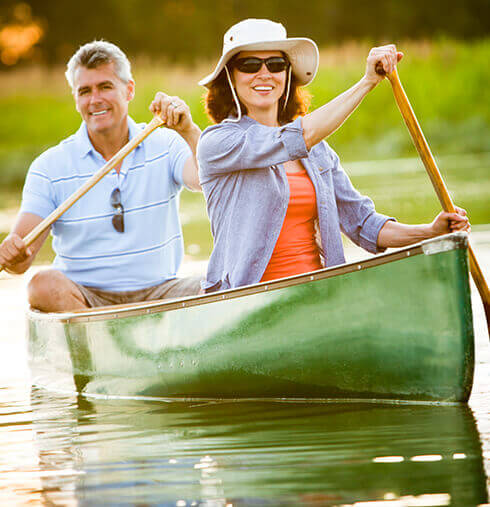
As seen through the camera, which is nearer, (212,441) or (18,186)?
(212,441)

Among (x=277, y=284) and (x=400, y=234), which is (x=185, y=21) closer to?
(x=400, y=234)

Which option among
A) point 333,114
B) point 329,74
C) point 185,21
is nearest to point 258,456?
point 333,114

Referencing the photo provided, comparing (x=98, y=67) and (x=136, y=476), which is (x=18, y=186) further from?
(x=136, y=476)

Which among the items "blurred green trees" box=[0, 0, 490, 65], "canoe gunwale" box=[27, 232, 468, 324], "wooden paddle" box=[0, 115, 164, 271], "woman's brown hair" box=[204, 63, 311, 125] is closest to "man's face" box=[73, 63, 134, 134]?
"wooden paddle" box=[0, 115, 164, 271]

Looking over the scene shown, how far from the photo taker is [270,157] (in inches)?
139

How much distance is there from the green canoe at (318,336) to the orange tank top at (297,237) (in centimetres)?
18

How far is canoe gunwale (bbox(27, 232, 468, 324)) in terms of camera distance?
333 cm

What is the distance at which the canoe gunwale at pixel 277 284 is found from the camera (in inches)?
131

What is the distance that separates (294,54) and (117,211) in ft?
3.65

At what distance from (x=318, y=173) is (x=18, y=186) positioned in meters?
11.7

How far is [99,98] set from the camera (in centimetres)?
461

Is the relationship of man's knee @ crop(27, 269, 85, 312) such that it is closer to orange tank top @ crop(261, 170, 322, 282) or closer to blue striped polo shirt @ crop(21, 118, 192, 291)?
blue striped polo shirt @ crop(21, 118, 192, 291)

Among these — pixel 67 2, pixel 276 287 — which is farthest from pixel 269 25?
pixel 67 2

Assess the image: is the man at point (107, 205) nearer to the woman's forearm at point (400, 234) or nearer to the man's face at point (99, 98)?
the man's face at point (99, 98)
